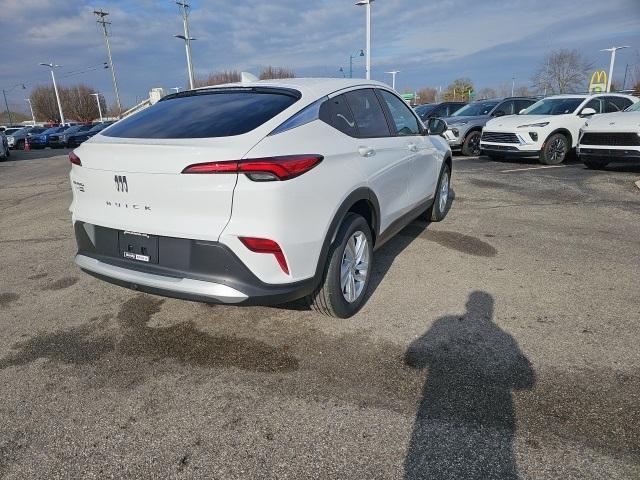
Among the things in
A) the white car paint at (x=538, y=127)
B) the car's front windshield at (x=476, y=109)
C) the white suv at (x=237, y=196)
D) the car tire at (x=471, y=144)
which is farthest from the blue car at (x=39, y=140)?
the white suv at (x=237, y=196)

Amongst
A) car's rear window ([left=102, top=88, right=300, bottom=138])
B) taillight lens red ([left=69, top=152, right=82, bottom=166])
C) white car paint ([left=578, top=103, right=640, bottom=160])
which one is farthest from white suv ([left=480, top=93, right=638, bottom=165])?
taillight lens red ([left=69, top=152, right=82, bottom=166])

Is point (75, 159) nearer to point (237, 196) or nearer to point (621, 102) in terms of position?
point (237, 196)

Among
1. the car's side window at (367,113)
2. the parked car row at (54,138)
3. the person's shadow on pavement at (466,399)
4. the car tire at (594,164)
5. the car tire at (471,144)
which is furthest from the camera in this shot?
the parked car row at (54,138)

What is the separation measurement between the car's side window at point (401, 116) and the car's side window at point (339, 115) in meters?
0.94

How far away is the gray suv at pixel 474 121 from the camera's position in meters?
13.8

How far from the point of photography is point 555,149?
36.9 ft

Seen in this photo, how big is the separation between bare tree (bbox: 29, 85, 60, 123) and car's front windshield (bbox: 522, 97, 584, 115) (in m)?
87.8

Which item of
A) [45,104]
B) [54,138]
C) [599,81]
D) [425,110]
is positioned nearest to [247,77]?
[425,110]

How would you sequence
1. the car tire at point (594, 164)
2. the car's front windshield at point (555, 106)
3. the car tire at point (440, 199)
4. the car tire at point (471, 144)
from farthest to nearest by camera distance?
the car tire at point (471, 144) < the car's front windshield at point (555, 106) < the car tire at point (594, 164) < the car tire at point (440, 199)

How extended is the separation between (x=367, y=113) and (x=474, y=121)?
11258 millimetres

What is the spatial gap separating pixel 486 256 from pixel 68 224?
18.9ft

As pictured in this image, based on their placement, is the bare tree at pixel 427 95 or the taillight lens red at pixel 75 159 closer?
the taillight lens red at pixel 75 159

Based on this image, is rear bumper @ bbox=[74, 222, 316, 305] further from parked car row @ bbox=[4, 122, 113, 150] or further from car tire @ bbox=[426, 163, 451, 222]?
parked car row @ bbox=[4, 122, 113, 150]

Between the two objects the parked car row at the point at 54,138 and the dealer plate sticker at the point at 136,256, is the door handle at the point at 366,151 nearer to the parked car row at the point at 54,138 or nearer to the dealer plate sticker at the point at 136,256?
the dealer plate sticker at the point at 136,256
